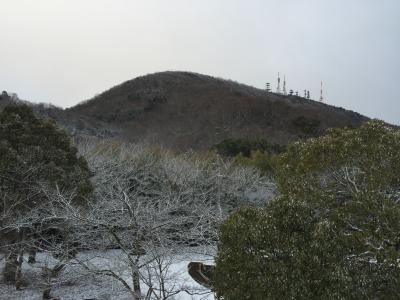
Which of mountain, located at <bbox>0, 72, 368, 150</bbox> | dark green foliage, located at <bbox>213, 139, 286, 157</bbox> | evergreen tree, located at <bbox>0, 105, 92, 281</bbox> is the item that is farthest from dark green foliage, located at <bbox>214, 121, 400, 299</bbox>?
mountain, located at <bbox>0, 72, 368, 150</bbox>

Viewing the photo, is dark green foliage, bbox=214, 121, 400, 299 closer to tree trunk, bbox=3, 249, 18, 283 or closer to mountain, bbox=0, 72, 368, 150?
tree trunk, bbox=3, 249, 18, 283

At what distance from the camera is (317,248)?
491 cm

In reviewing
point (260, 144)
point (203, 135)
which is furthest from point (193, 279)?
point (203, 135)

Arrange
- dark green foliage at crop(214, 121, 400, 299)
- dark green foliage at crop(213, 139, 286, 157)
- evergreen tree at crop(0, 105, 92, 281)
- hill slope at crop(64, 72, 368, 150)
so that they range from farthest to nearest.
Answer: hill slope at crop(64, 72, 368, 150) < dark green foliage at crop(213, 139, 286, 157) < evergreen tree at crop(0, 105, 92, 281) < dark green foliage at crop(214, 121, 400, 299)

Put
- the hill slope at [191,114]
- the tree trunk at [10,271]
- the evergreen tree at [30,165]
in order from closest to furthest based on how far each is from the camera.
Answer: the evergreen tree at [30,165]
the tree trunk at [10,271]
the hill slope at [191,114]

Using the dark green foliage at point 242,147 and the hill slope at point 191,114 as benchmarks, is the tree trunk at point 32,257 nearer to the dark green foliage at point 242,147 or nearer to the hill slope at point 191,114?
the dark green foliage at point 242,147

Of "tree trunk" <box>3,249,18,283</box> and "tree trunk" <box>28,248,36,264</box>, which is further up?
"tree trunk" <box>28,248,36,264</box>

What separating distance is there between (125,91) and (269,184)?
57.8 meters

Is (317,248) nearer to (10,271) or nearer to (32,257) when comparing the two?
(10,271)

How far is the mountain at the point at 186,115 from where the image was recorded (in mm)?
45875

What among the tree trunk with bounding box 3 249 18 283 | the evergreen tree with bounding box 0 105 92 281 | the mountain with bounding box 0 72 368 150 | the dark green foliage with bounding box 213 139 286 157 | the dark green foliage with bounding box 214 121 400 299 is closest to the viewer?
the dark green foliage with bounding box 214 121 400 299

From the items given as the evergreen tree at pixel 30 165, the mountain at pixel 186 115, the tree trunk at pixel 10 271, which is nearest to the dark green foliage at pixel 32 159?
the evergreen tree at pixel 30 165

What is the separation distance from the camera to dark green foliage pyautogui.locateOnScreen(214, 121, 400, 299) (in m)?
4.82

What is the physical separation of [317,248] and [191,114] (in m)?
55.3
